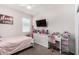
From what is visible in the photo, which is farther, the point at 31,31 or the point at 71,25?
the point at 31,31

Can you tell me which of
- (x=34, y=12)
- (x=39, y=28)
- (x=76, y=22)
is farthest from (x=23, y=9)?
(x=76, y=22)

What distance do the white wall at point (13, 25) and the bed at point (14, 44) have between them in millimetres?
98

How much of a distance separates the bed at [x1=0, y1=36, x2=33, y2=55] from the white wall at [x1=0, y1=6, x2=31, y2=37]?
0.10 meters

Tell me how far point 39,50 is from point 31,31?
0.41 m

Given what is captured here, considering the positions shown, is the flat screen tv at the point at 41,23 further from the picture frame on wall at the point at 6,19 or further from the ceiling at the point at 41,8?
the picture frame on wall at the point at 6,19

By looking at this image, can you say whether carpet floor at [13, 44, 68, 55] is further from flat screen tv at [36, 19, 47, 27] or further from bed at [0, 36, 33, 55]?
flat screen tv at [36, 19, 47, 27]

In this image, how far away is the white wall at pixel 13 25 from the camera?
49.3 inches

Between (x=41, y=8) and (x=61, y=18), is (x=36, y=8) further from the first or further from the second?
(x=61, y=18)

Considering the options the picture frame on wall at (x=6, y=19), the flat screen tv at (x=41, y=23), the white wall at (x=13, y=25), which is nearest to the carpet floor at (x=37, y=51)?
the white wall at (x=13, y=25)

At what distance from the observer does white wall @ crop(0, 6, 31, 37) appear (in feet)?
4.11
